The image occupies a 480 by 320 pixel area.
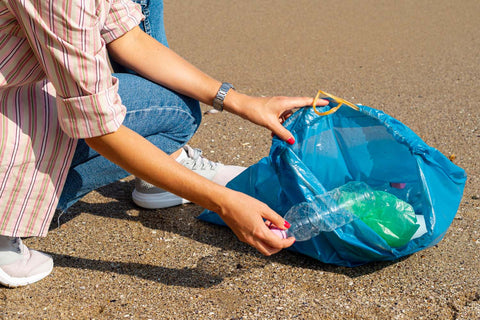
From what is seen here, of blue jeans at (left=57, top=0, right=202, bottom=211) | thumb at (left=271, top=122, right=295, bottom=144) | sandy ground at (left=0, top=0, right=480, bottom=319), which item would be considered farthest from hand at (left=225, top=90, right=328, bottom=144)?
sandy ground at (left=0, top=0, right=480, bottom=319)

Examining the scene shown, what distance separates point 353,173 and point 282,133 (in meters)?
0.41

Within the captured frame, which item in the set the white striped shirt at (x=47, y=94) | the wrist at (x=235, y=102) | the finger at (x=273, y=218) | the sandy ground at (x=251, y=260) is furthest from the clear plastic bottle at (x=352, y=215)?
the white striped shirt at (x=47, y=94)

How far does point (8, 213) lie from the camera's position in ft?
5.54

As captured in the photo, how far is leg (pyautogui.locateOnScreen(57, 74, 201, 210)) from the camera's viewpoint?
1.86 metres

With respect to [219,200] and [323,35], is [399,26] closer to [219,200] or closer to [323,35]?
[323,35]

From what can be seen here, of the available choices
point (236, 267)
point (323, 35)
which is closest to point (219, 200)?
point (236, 267)

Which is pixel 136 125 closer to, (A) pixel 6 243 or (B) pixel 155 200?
(B) pixel 155 200

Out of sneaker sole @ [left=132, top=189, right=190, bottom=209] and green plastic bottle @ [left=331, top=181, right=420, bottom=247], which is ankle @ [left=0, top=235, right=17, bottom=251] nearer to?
sneaker sole @ [left=132, top=189, right=190, bottom=209]

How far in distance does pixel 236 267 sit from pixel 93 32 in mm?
929

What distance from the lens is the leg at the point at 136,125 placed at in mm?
1859

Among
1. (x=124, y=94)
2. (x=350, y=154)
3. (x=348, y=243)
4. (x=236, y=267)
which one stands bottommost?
(x=236, y=267)

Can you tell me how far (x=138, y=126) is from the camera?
189 cm

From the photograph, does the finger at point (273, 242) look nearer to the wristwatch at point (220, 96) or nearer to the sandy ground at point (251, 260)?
the sandy ground at point (251, 260)

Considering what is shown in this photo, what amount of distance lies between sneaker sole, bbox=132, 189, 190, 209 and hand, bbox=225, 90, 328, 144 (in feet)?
1.68
